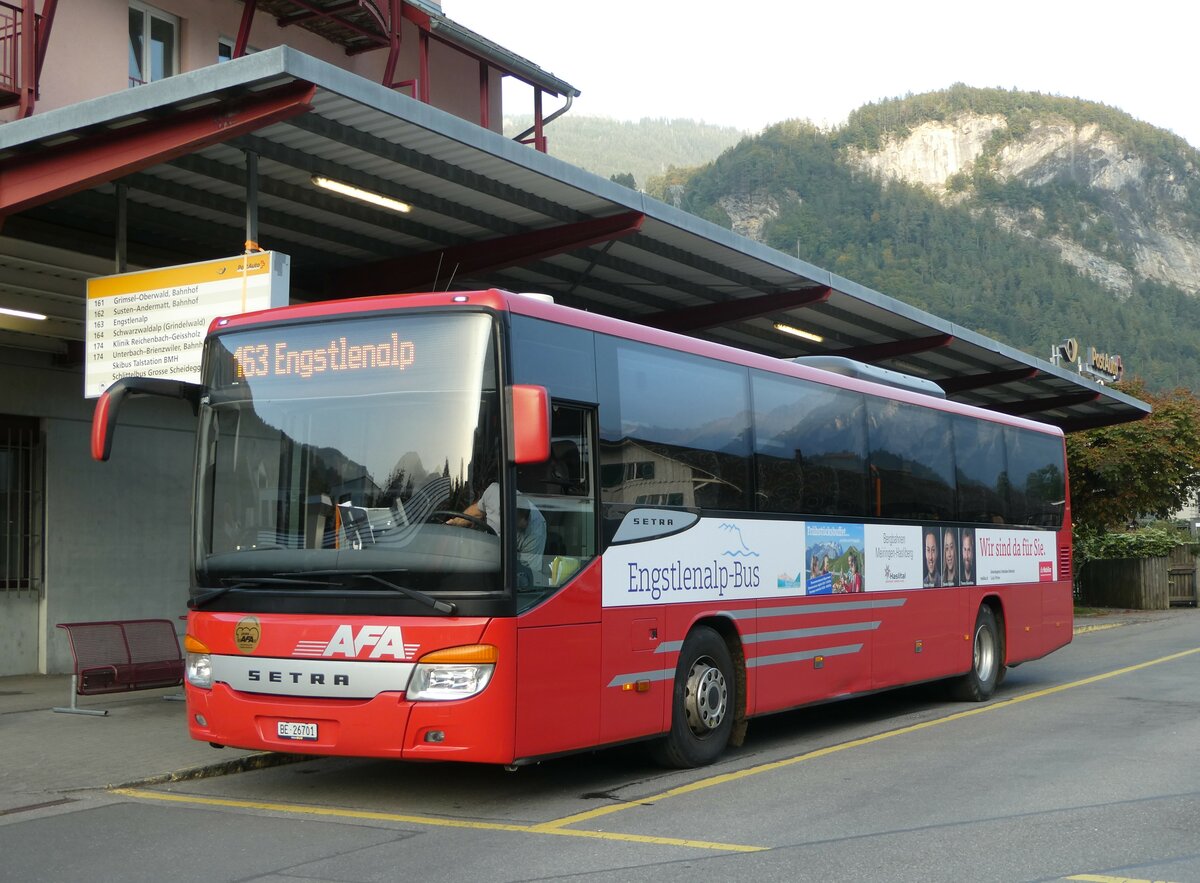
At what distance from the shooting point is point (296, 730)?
834 cm

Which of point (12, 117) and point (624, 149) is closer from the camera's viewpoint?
point (12, 117)

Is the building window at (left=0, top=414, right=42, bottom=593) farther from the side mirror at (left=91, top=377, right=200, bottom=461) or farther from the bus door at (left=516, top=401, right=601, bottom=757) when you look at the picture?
the bus door at (left=516, top=401, right=601, bottom=757)

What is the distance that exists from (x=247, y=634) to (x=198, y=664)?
0.56 metres

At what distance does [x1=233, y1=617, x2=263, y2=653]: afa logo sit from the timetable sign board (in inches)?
127

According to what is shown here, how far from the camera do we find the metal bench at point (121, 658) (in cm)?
1250

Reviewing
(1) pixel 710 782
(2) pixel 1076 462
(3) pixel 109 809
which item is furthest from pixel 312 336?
(2) pixel 1076 462

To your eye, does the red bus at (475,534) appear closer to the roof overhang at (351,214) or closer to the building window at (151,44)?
the roof overhang at (351,214)

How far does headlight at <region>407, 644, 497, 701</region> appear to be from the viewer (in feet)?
26.2

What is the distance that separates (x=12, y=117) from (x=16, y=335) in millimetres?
2588

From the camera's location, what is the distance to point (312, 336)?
28.5ft

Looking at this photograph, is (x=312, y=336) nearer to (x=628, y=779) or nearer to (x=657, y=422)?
(x=657, y=422)

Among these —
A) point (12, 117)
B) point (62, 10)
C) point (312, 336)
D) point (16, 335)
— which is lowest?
point (312, 336)

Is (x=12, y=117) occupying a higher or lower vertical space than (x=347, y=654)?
higher

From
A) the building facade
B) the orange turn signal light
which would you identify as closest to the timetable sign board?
the building facade
